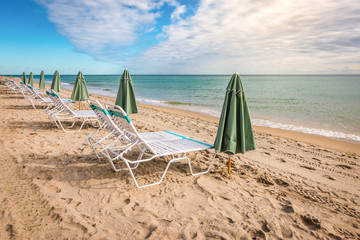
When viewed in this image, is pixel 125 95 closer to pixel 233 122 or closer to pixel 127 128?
pixel 127 128

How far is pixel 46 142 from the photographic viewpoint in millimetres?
4996

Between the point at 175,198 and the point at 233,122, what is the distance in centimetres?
136

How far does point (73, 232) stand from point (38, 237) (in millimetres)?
286

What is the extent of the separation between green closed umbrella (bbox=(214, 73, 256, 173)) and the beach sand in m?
0.53

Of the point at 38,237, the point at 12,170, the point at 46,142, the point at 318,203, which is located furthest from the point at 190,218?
the point at 46,142

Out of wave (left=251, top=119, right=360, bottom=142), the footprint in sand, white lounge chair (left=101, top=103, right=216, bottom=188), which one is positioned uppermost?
white lounge chair (left=101, top=103, right=216, bottom=188)

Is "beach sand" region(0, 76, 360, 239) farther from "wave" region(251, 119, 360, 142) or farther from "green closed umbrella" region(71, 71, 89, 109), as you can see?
"green closed umbrella" region(71, 71, 89, 109)

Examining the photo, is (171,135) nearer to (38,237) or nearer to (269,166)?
(269,166)

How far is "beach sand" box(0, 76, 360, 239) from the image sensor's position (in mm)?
2275

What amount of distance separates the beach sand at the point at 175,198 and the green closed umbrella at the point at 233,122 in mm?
527

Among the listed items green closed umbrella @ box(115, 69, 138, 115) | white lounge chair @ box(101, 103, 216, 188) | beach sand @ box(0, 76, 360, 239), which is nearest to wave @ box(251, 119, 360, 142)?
beach sand @ box(0, 76, 360, 239)

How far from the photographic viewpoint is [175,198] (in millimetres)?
2896

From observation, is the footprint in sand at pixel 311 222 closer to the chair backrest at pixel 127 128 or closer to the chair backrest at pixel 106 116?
the chair backrest at pixel 127 128

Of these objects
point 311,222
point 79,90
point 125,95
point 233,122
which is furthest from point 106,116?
point 79,90
